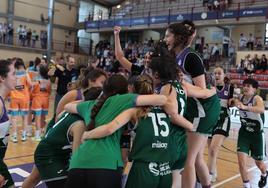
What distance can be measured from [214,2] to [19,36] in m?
13.2

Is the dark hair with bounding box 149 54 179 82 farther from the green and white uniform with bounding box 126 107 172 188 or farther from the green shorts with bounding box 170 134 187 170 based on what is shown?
the green shorts with bounding box 170 134 187 170

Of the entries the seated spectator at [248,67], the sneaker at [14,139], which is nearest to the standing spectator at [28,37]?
the seated spectator at [248,67]

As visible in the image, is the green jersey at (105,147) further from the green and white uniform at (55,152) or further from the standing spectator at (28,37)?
the standing spectator at (28,37)

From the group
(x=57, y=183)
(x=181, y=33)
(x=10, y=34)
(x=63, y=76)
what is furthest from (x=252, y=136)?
(x=10, y=34)

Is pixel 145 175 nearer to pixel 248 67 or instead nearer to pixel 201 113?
pixel 201 113

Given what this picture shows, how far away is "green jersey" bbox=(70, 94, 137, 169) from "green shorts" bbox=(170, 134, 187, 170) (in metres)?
0.63

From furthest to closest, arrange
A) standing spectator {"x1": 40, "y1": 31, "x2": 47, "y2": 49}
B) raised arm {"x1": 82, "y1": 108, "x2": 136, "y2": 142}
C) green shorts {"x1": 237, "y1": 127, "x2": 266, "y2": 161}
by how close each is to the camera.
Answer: standing spectator {"x1": 40, "y1": 31, "x2": 47, "y2": 49}
green shorts {"x1": 237, "y1": 127, "x2": 266, "y2": 161}
raised arm {"x1": 82, "y1": 108, "x2": 136, "y2": 142}

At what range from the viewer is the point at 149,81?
8.74 ft

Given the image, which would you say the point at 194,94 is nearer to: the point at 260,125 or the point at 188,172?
the point at 188,172

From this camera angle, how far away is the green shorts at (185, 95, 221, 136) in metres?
3.23

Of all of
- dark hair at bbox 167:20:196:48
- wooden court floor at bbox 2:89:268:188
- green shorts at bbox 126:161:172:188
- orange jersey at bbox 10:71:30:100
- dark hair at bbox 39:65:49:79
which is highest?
dark hair at bbox 167:20:196:48

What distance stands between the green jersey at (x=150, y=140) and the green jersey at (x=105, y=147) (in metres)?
0.19

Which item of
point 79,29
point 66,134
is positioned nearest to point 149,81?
point 66,134

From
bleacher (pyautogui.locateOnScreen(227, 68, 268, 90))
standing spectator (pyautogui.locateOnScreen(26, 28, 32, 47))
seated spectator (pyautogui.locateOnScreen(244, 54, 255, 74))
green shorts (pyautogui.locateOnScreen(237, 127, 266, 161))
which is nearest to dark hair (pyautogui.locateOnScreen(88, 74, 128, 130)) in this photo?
green shorts (pyautogui.locateOnScreen(237, 127, 266, 161))
